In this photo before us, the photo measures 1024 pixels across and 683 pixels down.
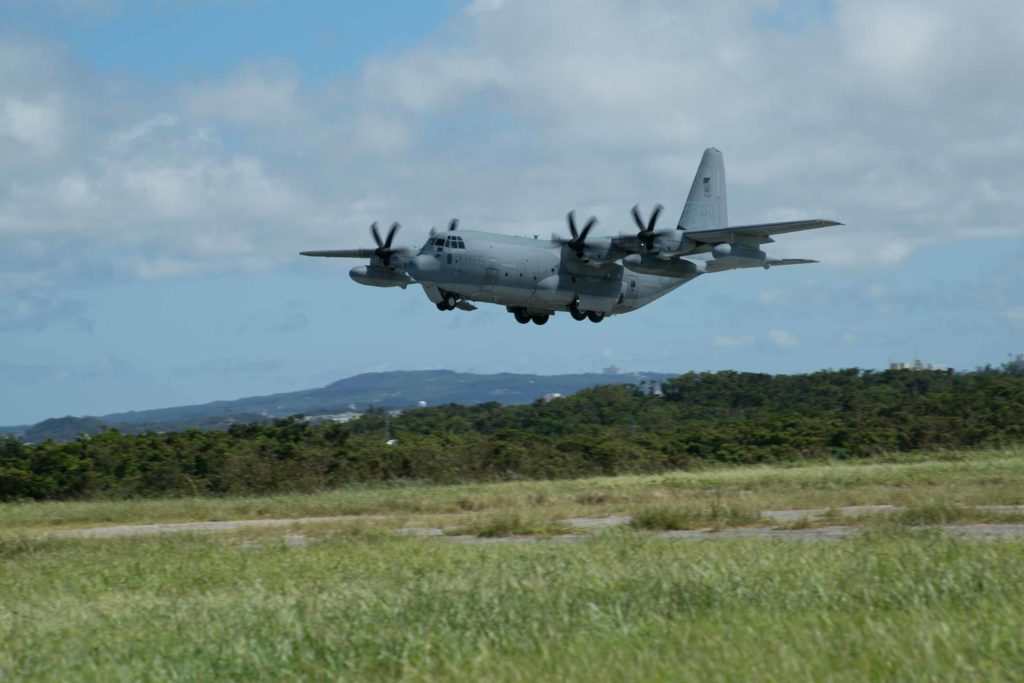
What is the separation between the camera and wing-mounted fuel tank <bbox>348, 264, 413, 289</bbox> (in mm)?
45781

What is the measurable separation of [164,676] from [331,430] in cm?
5022

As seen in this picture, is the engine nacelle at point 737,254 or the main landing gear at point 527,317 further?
the main landing gear at point 527,317

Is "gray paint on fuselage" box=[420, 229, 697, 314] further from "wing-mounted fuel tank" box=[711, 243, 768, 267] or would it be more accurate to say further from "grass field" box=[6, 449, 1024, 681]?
"grass field" box=[6, 449, 1024, 681]

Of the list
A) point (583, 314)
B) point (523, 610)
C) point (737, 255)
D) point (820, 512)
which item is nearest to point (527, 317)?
point (583, 314)

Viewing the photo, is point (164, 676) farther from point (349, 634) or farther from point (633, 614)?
point (633, 614)

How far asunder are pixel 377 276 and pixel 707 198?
16368mm

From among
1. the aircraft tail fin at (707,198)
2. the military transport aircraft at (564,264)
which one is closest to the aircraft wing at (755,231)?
the military transport aircraft at (564,264)

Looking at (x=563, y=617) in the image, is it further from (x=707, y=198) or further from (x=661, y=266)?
(x=707, y=198)

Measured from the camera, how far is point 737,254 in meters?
42.2

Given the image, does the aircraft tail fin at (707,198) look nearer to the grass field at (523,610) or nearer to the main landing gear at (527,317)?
the main landing gear at (527,317)

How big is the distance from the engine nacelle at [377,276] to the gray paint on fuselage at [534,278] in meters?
4.17

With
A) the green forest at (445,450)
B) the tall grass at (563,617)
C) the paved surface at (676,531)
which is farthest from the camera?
the green forest at (445,450)

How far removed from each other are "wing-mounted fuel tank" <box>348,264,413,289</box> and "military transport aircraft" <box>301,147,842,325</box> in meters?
0.04

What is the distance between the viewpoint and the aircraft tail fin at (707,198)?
52156 millimetres
